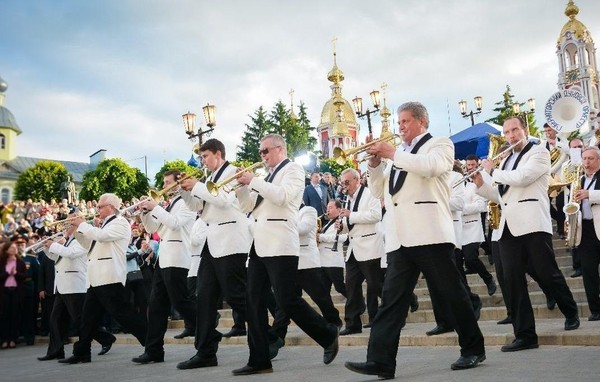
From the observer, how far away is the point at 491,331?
809 centimetres

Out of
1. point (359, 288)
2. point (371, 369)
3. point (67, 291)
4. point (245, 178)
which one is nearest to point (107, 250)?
point (67, 291)

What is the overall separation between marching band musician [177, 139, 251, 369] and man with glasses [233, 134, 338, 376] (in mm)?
685

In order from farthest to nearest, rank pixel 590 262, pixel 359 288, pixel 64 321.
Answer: pixel 64 321, pixel 359 288, pixel 590 262

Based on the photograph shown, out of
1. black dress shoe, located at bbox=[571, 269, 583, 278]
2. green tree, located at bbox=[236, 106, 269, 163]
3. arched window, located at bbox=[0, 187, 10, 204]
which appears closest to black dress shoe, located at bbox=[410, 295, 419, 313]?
black dress shoe, located at bbox=[571, 269, 583, 278]

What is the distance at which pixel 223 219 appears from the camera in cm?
777

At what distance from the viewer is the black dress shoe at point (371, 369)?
5.39 metres

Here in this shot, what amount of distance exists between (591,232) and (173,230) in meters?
5.66

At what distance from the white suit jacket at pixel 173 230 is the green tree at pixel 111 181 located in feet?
155

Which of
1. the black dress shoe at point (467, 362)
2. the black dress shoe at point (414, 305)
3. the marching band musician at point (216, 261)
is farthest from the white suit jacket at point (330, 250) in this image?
the black dress shoe at point (467, 362)

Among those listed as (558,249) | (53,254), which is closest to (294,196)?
(53,254)

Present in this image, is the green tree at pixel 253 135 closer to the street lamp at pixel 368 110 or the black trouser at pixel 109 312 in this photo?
the street lamp at pixel 368 110

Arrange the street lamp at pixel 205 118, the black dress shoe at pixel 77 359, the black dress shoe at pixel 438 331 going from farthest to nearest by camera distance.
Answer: the street lamp at pixel 205 118
the black dress shoe at pixel 77 359
the black dress shoe at pixel 438 331

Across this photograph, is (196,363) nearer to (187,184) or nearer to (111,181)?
(187,184)

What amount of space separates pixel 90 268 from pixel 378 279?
426cm
